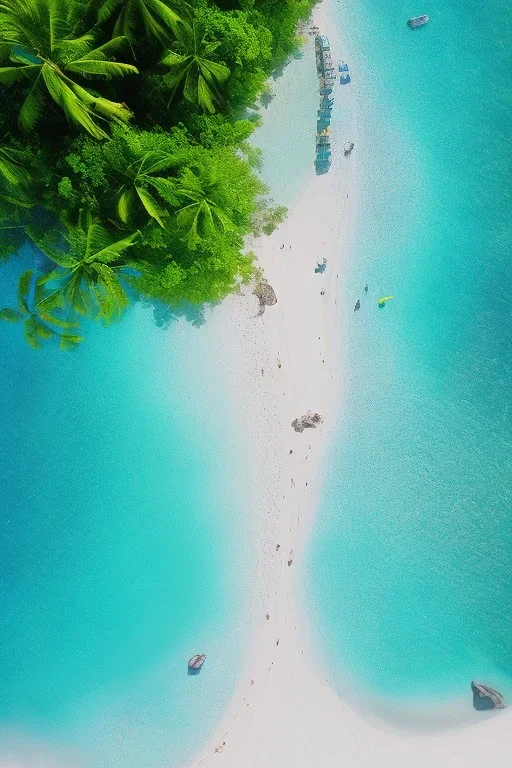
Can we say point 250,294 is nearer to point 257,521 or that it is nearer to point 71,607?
point 257,521

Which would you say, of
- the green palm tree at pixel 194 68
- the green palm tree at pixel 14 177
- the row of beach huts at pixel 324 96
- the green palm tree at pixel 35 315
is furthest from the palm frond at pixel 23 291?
the row of beach huts at pixel 324 96

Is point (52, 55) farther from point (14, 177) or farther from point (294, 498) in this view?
point (294, 498)

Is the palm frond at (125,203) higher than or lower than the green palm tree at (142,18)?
lower

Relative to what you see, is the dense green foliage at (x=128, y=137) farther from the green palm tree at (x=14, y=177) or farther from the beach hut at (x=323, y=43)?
the beach hut at (x=323, y=43)

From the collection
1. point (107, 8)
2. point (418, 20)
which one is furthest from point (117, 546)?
point (418, 20)

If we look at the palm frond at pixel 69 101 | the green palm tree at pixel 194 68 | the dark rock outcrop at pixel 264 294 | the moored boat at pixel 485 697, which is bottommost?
the moored boat at pixel 485 697

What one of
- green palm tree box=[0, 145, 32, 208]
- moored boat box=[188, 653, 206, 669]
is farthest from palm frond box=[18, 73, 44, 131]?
moored boat box=[188, 653, 206, 669]
